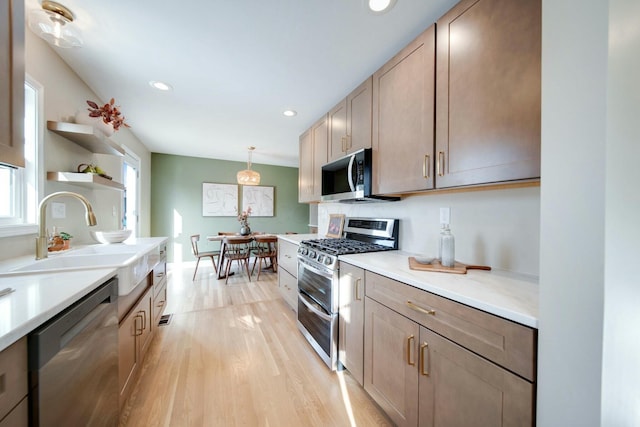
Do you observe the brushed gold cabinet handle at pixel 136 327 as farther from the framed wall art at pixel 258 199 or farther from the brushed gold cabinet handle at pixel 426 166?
→ the framed wall art at pixel 258 199

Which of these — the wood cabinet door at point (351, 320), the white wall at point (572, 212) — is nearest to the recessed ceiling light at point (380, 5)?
the white wall at point (572, 212)

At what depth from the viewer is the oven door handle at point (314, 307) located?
5.51ft

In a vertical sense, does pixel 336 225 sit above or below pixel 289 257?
above

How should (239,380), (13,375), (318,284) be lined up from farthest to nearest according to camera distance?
(318,284), (239,380), (13,375)

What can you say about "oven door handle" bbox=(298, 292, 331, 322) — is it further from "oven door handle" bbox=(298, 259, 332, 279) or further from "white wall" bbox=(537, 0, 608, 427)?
"white wall" bbox=(537, 0, 608, 427)

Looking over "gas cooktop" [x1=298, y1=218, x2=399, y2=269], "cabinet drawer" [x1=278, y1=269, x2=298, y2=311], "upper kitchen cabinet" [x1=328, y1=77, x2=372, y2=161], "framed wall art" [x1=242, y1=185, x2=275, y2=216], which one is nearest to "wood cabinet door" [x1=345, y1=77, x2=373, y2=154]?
"upper kitchen cabinet" [x1=328, y1=77, x2=372, y2=161]

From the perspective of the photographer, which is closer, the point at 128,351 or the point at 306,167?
the point at 128,351

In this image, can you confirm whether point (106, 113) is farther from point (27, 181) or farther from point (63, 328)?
point (63, 328)

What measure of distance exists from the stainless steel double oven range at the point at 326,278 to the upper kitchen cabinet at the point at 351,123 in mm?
738

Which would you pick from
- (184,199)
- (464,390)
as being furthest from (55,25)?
(184,199)

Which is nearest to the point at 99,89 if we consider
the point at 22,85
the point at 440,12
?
the point at 22,85

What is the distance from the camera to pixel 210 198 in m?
4.98

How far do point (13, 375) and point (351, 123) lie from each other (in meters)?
2.22

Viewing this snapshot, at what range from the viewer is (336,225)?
8.61 feet
